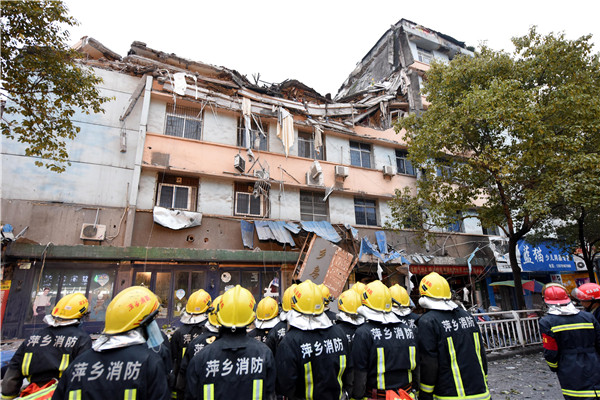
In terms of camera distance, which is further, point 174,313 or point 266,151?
point 266,151

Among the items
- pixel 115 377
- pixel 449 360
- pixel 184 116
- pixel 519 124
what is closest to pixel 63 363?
pixel 115 377

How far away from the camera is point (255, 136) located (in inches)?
538

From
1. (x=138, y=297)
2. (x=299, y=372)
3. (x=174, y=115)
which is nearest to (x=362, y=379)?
(x=299, y=372)

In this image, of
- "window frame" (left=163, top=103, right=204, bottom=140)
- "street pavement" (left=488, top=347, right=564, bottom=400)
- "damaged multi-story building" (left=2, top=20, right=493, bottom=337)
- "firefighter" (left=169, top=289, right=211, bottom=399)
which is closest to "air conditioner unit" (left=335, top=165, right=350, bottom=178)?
"damaged multi-story building" (left=2, top=20, right=493, bottom=337)

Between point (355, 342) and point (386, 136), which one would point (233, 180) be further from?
point (355, 342)

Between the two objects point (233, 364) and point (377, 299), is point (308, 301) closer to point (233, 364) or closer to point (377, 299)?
point (377, 299)

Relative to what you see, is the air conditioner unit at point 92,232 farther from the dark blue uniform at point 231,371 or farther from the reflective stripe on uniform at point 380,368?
the reflective stripe on uniform at point 380,368

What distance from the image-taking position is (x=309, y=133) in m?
15.0

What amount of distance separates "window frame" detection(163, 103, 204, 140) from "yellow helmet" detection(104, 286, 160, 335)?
10743 millimetres

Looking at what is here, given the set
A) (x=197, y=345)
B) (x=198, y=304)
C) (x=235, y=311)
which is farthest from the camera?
(x=198, y=304)

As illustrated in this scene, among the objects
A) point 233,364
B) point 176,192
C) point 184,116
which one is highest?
point 184,116

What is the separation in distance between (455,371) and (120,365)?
3371mm

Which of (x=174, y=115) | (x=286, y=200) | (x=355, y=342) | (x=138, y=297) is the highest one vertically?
(x=174, y=115)

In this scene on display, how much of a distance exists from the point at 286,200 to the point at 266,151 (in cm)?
224
